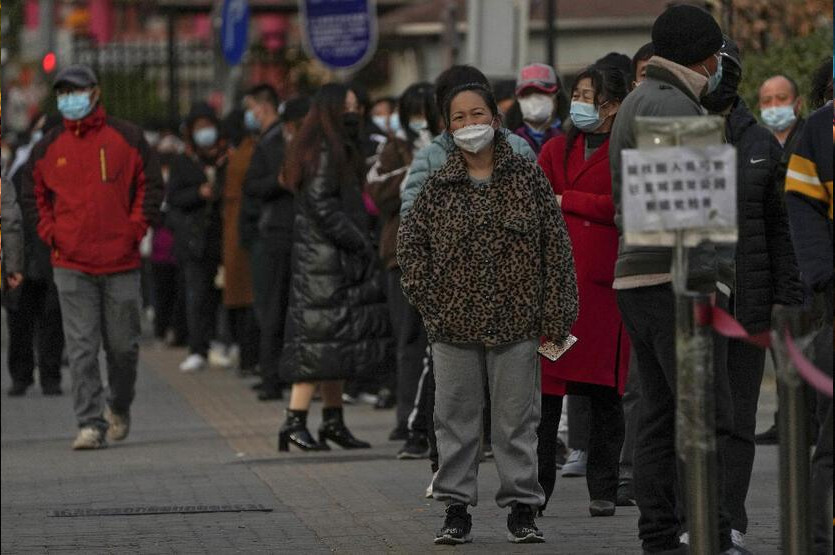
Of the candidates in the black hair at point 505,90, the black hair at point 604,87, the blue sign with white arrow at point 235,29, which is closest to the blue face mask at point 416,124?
the black hair at point 505,90

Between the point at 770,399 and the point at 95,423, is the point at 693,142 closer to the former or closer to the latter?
the point at 95,423

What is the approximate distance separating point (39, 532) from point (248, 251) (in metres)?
8.23

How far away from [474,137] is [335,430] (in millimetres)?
4347

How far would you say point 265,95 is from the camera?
16984 mm

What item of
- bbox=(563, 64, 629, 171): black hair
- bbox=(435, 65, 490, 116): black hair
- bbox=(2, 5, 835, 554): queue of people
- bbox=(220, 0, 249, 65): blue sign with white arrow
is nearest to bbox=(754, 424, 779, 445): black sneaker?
bbox=(2, 5, 835, 554): queue of people

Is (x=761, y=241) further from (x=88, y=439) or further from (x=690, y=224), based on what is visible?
(x=88, y=439)

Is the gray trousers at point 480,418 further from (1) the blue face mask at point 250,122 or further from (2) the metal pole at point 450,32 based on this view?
(2) the metal pole at point 450,32

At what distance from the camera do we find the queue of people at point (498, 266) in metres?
7.91

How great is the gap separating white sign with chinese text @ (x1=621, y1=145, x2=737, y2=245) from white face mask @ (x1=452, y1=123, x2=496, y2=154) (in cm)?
213

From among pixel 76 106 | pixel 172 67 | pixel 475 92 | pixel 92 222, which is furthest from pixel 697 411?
pixel 172 67

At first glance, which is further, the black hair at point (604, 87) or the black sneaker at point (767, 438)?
the black sneaker at point (767, 438)

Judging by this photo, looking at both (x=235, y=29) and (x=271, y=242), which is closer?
(x=271, y=242)

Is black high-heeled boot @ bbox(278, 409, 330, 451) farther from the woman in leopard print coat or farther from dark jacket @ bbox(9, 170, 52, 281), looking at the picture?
dark jacket @ bbox(9, 170, 52, 281)

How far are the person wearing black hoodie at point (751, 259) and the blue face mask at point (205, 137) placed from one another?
11.1 metres
